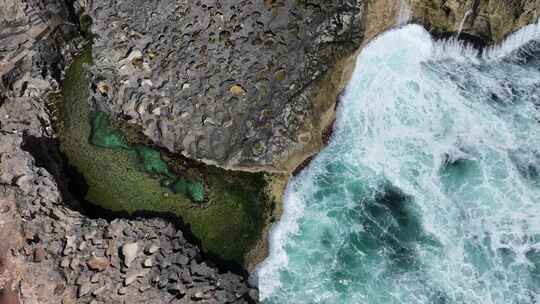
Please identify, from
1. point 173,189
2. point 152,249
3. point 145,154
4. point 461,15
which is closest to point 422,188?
point 461,15

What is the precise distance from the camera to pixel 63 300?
821 inches

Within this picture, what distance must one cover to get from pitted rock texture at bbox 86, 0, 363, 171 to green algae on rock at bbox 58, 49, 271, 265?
0.98m

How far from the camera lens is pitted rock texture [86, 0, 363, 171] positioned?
88.2ft

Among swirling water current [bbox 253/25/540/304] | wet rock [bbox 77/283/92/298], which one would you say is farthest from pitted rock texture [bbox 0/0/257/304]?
Answer: swirling water current [bbox 253/25/540/304]

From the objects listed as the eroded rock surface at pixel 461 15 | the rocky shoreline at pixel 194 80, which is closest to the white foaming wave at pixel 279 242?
the rocky shoreline at pixel 194 80

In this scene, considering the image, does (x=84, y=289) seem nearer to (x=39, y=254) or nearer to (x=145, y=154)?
(x=39, y=254)

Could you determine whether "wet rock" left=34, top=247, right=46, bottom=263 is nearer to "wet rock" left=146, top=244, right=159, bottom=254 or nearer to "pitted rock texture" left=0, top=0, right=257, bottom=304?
"pitted rock texture" left=0, top=0, right=257, bottom=304

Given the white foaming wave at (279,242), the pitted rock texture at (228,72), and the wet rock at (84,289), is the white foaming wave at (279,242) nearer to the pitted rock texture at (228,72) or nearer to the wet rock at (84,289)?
the pitted rock texture at (228,72)

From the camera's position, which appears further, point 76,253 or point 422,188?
point 422,188

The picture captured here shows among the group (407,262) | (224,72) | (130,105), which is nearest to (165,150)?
(130,105)

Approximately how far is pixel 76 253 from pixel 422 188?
1460 centimetres

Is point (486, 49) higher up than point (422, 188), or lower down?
higher up

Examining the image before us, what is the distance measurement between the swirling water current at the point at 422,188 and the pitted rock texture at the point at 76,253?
3.02 m

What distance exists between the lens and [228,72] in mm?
28250
